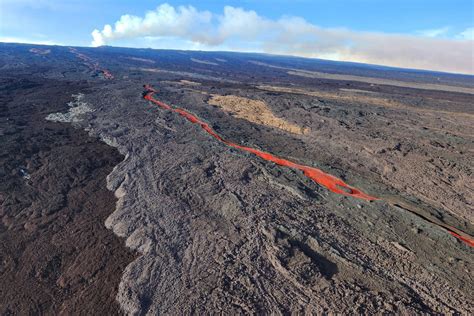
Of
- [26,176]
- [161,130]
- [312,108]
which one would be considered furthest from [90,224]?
[312,108]

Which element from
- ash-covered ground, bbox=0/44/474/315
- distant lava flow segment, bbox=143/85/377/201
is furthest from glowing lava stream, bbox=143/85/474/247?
ash-covered ground, bbox=0/44/474/315

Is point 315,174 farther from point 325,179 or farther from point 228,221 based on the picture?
point 228,221

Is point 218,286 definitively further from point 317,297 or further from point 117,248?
point 117,248

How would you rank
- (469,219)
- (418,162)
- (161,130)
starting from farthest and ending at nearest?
(161,130) → (418,162) → (469,219)

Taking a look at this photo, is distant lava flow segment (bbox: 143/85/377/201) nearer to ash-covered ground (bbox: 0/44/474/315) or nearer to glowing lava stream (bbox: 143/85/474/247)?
glowing lava stream (bbox: 143/85/474/247)

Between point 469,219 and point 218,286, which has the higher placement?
point 469,219

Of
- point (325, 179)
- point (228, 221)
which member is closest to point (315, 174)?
point (325, 179)

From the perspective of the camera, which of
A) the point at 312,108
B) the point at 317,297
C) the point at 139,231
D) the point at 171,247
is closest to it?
the point at 317,297

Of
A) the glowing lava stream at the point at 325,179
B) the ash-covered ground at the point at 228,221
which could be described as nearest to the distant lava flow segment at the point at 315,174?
the glowing lava stream at the point at 325,179

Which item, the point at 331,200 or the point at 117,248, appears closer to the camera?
the point at 117,248
